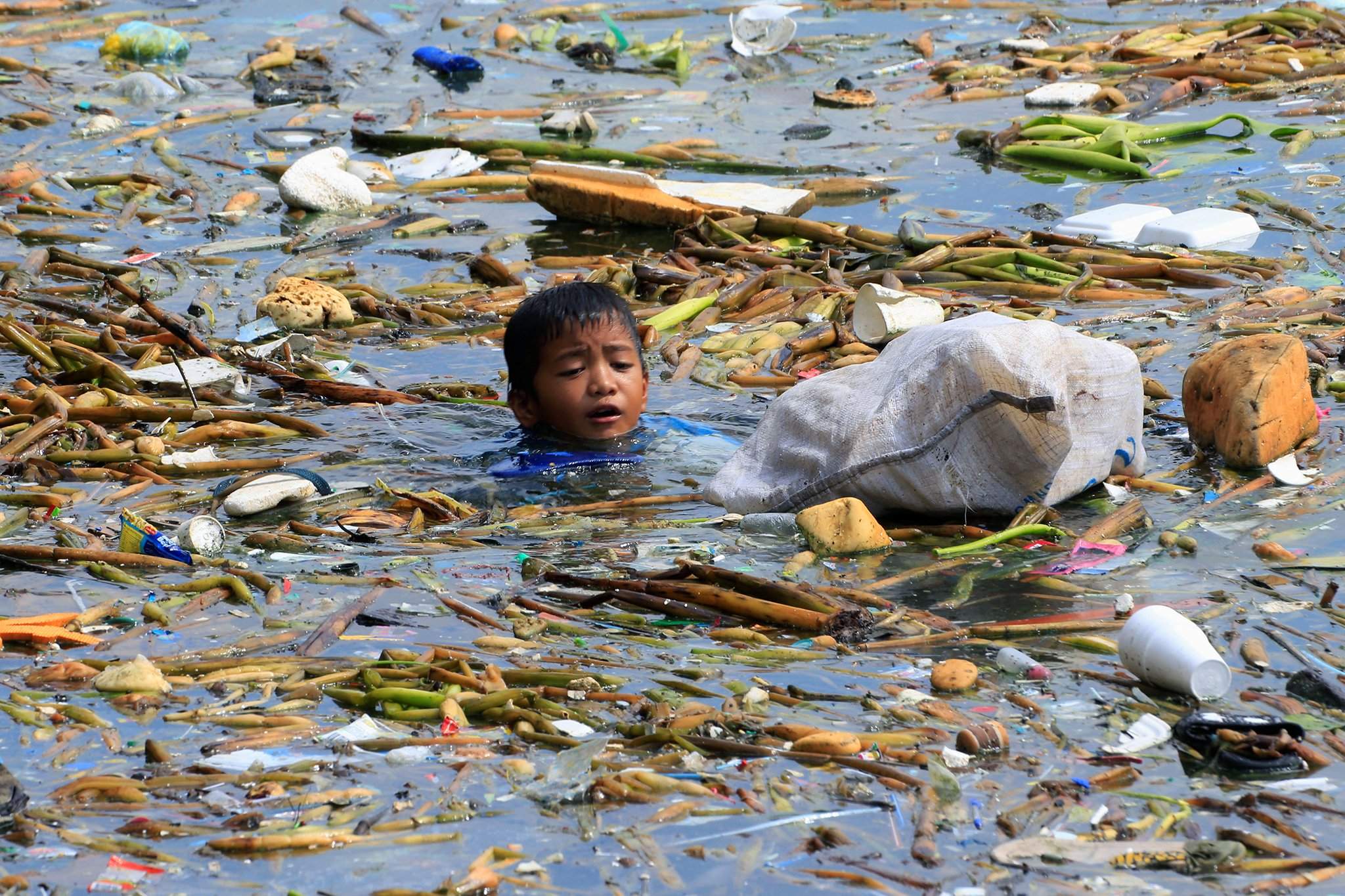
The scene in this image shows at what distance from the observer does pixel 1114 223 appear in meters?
8.25

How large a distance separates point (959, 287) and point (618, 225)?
2531mm

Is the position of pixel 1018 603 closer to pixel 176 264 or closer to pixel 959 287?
pixel 959 287

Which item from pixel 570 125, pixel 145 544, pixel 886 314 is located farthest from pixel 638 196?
pixel 145 544

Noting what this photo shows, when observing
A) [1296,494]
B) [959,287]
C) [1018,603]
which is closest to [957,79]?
[959,287]

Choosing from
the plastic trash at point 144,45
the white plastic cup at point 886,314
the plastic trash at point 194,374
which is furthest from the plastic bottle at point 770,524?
the plastic trash at point 144,45

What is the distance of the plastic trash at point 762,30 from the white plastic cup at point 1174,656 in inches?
428

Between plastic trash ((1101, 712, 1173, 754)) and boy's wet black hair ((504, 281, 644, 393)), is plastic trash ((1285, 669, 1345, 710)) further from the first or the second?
boy's wet black hair ((504, 281, 644, 393))

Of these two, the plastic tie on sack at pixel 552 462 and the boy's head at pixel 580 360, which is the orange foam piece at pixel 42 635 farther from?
the boy's head at pixel 580 360

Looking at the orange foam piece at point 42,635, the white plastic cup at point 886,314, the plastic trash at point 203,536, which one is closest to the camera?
the orange foam piece at point 42,635

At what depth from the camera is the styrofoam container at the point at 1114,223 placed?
8.16 m

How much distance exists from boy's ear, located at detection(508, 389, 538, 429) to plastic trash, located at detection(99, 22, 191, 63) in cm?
913

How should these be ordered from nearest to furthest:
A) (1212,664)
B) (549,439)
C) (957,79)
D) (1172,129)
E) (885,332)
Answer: (1212,664) → (549,439) → (885,332) → (1172,129) → (957,79)

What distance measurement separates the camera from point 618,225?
9422 mm

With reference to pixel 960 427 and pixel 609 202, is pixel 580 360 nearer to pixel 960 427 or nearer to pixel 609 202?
pixel 960 427
